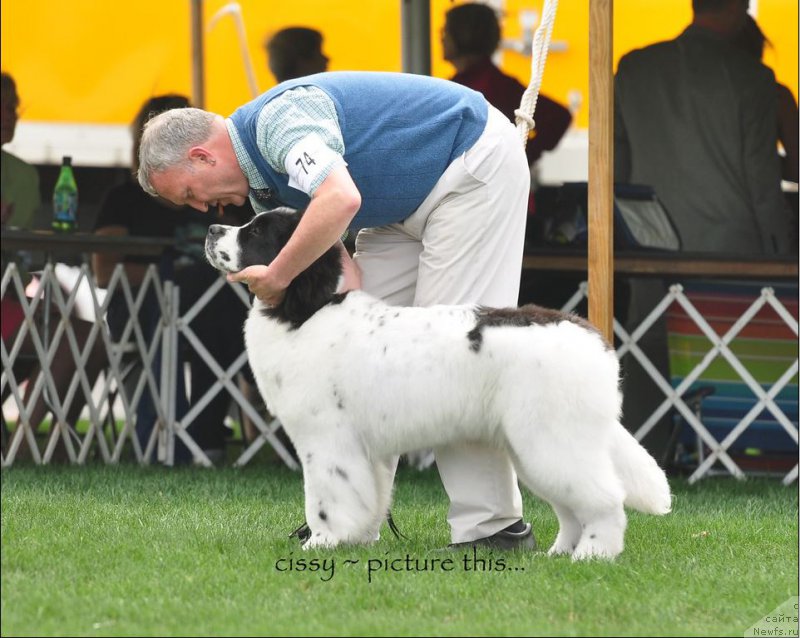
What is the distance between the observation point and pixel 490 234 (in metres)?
3.92

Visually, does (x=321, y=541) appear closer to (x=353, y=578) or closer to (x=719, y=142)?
(x=353, y=578)

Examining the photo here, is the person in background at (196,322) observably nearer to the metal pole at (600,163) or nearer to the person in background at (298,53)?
the person in background at (298,53)

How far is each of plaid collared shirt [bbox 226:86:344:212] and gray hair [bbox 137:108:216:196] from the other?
90mm

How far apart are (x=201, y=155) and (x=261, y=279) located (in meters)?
0.42

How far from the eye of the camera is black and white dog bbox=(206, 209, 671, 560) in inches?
140

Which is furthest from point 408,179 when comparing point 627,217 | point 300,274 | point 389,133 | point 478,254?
point 627,217

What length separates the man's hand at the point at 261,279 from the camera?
12.1 ft

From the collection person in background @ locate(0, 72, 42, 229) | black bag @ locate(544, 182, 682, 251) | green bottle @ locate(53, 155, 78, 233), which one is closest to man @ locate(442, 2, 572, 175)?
black bag @ locate(544, 182, 682, 251)

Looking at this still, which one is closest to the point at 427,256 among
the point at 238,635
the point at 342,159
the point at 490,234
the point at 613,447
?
the point at 490,234

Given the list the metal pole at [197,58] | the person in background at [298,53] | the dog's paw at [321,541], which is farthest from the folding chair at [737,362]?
the metal pole at [197,58]

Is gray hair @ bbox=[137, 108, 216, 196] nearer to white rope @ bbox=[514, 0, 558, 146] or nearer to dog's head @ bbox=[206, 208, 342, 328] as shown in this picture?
dog's head @ bbox=[206, 208, 342, 328]

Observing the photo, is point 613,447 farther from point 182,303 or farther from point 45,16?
point 45,16

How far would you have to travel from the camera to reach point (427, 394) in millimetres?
3652

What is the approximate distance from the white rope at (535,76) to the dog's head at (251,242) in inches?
37.9
